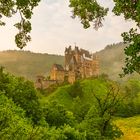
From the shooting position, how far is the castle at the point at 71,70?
17700cm

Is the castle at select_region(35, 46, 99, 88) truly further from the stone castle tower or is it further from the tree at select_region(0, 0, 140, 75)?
the tree at select_region(0, 0, 140, 75)

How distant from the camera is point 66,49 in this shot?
19925cm

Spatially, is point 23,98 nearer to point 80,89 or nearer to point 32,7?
point 32,7

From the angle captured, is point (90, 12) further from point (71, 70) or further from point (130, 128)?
point (71, 70)

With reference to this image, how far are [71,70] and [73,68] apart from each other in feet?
8.16

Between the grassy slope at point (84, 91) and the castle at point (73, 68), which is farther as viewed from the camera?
the castle at point (73, 68)

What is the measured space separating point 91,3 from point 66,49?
18022 centimetres

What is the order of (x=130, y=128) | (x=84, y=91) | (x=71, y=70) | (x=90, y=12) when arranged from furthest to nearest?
(x=71, y=70)
(x=84, y=91)
(x=130, y=128)
(x=90, y=12)

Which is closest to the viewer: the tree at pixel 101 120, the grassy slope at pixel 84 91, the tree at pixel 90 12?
the tree at pixel 90 12

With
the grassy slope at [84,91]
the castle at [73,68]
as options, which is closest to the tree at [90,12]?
the grassy slope at [84,91]

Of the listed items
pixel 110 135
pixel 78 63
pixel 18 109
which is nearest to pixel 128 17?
pixel 110 135

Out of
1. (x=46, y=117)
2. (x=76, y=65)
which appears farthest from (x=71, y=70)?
(x=46, y=117)

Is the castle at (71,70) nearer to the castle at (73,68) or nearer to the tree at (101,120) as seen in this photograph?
the castle at (73,68)

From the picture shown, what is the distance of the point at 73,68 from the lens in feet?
602
